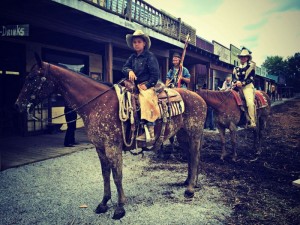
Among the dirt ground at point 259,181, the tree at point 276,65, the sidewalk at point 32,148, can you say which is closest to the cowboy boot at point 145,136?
the dirt ground at point 259,181

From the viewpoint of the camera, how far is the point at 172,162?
6.05 m

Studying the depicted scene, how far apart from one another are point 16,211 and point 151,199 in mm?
2089

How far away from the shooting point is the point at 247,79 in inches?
266

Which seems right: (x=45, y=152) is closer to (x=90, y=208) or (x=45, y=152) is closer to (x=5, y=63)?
(x=90, y=208)

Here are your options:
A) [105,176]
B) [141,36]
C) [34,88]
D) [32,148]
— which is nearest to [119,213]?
[105,176]

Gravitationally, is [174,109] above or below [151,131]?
above

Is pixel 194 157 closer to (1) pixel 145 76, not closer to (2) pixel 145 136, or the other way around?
(2) pixel 145 136

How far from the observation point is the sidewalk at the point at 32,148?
19.0ft

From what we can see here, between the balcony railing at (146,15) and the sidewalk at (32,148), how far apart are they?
4341mm

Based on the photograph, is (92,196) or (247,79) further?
(247,79)

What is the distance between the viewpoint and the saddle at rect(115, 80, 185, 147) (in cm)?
333

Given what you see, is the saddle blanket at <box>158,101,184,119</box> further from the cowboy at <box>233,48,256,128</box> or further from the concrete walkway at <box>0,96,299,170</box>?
the concrete walkway at <box>0,96,299,170</box>

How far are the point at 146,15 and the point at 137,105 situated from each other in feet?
23.6

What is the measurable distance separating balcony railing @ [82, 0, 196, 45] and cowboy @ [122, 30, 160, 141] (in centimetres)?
354
